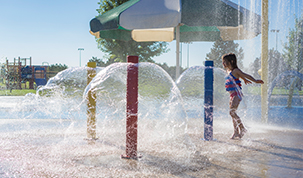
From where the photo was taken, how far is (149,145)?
3.47 m

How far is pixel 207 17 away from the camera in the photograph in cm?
489

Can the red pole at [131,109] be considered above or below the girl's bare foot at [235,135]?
above

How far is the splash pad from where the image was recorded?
98.3 inches

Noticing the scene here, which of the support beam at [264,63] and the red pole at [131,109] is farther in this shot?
the support beam at [264,63]

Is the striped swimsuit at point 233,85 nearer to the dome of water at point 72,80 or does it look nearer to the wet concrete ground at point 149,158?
the wet concrete ground at point 149,158

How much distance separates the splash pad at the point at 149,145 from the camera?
250cm

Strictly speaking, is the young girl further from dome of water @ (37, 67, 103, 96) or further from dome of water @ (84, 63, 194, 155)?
dome of water @ (37, 67, 103, 96)

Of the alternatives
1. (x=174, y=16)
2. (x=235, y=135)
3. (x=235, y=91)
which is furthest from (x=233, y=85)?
(x=174, y=16)

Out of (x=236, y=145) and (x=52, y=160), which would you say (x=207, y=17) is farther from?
(x=52, y=160)

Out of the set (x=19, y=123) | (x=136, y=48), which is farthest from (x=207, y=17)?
(x=136, y=48)

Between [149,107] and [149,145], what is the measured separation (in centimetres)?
57

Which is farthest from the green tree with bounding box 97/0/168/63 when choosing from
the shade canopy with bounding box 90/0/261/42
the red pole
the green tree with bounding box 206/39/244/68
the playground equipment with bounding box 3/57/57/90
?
the green tree with bounding box 206/39/244/68

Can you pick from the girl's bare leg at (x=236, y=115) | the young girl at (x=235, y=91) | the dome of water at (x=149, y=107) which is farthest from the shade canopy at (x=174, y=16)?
the girl's bare leg at (x=236, y=115)

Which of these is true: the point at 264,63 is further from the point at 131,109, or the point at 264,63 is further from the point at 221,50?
the point at 221,50
